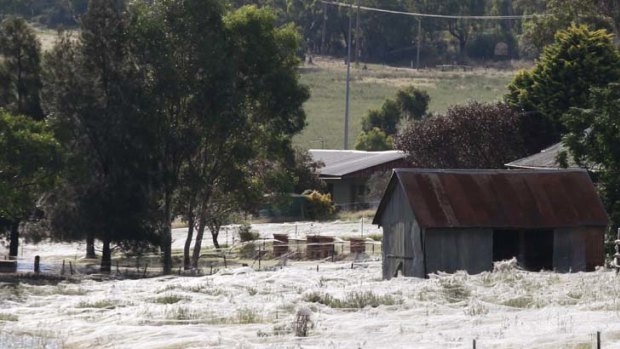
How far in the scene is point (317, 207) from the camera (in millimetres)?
74562

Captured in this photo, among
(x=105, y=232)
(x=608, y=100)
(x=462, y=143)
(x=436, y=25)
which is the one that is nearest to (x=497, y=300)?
(x=608, y=100)

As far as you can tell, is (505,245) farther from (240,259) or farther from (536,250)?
(240,259)

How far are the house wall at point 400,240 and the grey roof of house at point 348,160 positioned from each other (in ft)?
119

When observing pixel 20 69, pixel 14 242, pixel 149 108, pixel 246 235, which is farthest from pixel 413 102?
Result: pixel 149 108

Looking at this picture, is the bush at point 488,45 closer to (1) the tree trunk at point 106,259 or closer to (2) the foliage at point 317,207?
(2) the foliage at point 317,207

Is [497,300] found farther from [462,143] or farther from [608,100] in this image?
[462,143]

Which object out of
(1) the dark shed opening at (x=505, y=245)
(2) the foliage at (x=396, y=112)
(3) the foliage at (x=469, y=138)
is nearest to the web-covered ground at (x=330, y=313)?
(1) the dark shed opening at (x=505, y=245)

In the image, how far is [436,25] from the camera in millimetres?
151625

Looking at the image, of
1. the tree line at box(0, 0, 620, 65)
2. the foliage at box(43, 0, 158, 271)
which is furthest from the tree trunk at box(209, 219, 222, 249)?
the tree line at box(0, 0, 620, 65)

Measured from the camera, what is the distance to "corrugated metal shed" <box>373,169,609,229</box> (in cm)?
4041

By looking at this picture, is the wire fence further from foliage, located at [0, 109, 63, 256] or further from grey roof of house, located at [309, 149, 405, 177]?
grey roof of house, located at [309, 149, 405, 177]

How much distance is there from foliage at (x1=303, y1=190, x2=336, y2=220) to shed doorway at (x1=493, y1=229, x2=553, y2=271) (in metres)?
31.4

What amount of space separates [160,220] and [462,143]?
1732cm

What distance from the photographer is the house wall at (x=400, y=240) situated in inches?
1588
